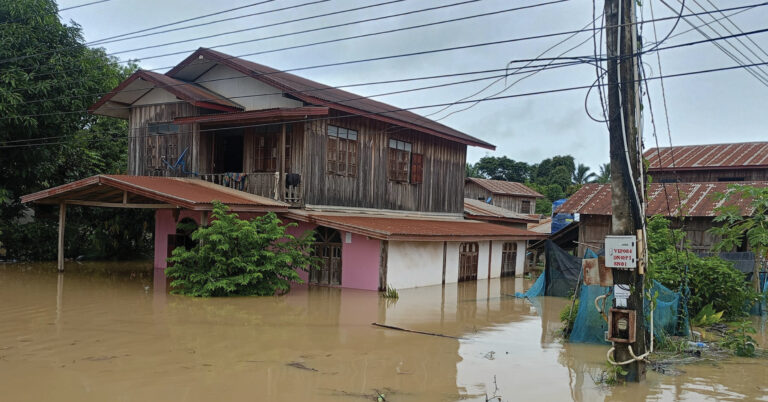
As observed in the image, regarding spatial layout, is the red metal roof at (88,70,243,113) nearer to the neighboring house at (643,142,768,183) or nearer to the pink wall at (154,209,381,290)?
the pink wall at (154,209,381,290)

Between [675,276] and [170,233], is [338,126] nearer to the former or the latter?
[170,233]

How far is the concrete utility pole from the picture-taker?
27.3 ft

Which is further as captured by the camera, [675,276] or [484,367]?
[675,276]

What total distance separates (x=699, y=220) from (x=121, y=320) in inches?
743

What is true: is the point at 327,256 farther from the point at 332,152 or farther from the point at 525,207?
the point at 525,207

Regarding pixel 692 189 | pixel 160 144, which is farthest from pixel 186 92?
pixel 692 189

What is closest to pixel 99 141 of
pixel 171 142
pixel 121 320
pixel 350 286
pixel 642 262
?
pixel 171 142

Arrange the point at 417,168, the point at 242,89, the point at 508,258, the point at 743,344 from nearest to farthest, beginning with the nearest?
the point at 743,344, the point at 242,89, the point at 417,168, the point at 508,258

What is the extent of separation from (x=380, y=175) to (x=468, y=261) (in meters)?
4.62

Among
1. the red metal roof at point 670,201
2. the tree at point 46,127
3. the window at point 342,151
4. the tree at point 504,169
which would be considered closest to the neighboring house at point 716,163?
the red metal roof at point 670,201

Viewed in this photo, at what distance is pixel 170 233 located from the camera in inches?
865

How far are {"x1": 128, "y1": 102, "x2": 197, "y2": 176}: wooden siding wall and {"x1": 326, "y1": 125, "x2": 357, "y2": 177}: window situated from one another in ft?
16.2

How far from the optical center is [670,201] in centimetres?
2319

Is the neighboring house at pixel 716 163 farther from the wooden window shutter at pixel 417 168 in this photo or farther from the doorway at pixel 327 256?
the doorway at pixel 327 256
